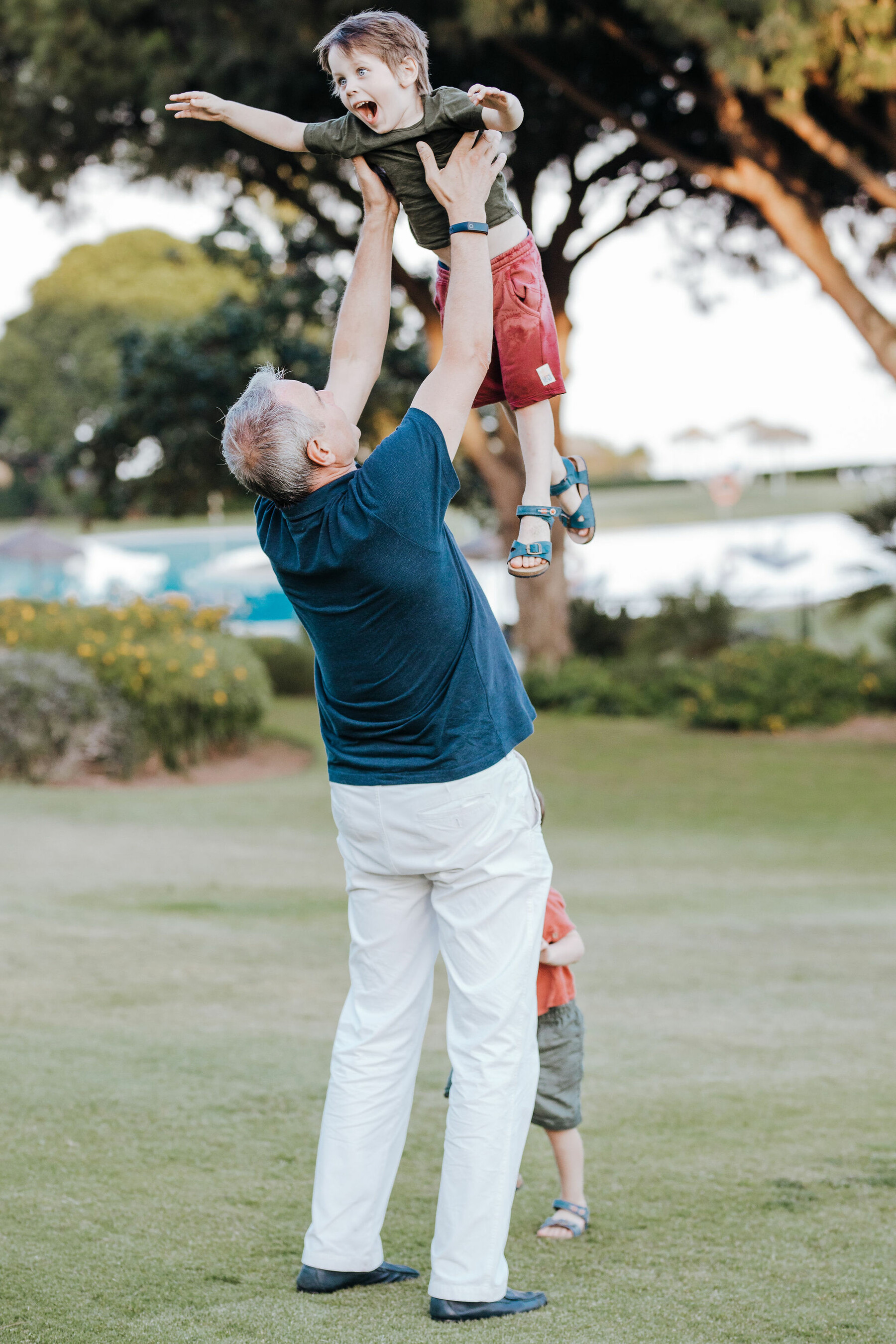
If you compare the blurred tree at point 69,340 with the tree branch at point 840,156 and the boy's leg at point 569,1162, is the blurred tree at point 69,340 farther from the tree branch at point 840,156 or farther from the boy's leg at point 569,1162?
the boy's leg at point 569,1162

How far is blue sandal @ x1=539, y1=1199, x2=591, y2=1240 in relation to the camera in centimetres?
341

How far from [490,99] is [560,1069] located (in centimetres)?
221

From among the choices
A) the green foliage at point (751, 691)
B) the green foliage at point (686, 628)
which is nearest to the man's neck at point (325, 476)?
the green foliage at point (751, 691)

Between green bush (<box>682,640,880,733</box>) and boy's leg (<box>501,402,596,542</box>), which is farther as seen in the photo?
green bush (<box>682,640,880,733</box>)

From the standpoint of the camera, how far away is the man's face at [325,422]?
2768 mm

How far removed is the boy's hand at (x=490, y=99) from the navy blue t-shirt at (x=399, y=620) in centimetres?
60

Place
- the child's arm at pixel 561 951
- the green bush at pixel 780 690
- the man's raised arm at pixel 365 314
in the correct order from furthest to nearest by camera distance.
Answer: the green bush at pixel 780 690
the child's arm at pixel 561 951
the man's raised arm at pixel 365 314

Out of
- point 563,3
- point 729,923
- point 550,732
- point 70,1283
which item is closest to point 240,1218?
point 70,1283

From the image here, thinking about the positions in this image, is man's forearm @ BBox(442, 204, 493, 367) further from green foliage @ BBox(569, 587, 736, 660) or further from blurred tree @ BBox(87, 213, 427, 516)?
blurred tree @ BBox(87, 213, 427, 516)

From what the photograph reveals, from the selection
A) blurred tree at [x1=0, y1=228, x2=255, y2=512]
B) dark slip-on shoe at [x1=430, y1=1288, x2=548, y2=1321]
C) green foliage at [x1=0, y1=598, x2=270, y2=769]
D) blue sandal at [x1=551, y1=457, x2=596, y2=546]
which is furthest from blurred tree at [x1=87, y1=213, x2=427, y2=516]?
blurred tree at [x1=0, y1=228, x2=255, y2=512]

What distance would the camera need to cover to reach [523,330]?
2979 millimetres

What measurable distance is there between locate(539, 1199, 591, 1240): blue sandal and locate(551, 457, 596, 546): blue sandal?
1.61 metres

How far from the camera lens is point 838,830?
1127 centimetres

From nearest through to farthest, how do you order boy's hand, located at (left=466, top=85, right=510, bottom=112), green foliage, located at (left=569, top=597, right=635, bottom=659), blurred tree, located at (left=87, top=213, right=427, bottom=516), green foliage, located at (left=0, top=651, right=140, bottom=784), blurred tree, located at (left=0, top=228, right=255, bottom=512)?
1. boy's hand, located at (left=466, top=85, right=510, bottom=112)
2. green foliage, located at (left=0, top=651, right=140, bottom=784)
3. green foliage, located at (left=569, top=597, right=635, bottom=659)
4. blurred tree, located at (left=87, top=213, right=427, bottom=516)
5. blurred tree, located at (left=0, top=228, right=255, bottom=512)
